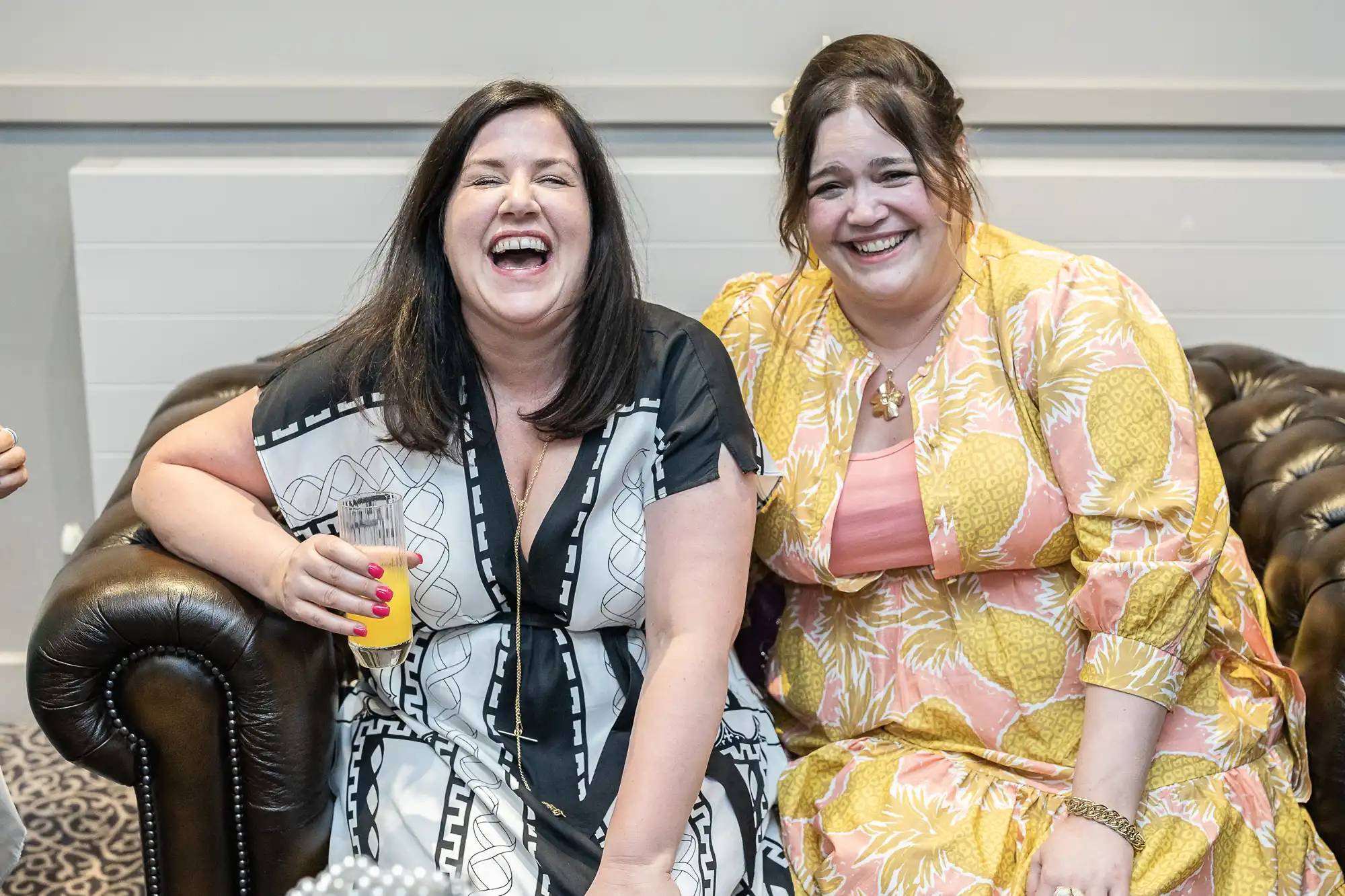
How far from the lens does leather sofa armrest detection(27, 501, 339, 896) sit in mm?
1484

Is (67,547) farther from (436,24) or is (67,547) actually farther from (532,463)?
(532,463)

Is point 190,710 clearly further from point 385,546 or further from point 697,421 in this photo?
point 697,421

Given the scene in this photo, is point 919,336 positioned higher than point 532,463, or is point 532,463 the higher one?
point 919,336

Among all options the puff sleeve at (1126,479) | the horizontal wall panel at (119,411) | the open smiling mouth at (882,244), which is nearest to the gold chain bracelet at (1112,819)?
the puff sleeve at (1126,479)

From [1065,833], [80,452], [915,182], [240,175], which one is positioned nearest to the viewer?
[1065,833]

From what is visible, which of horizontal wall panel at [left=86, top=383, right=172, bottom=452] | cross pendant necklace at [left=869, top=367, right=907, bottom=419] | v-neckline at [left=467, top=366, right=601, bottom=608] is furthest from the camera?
horizontal wall panel at [left=86, top=383, right=172, bottom=452]

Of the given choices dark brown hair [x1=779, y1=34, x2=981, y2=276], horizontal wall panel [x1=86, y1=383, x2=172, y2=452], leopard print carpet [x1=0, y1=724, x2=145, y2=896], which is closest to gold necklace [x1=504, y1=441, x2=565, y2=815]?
dark brown hair [x1=779, y1=34, x2=981, y2=276]

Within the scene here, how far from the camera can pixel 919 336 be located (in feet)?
5.52

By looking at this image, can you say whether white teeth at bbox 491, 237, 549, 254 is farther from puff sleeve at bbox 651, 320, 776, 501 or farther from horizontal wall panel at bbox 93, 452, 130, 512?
horizontal wall panel at bbox 93, 452, 130, 512

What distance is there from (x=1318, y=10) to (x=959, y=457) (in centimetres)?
154

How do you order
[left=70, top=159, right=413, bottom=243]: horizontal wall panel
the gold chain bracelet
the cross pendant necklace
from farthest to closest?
[left=70, top=159, right=413, bottom=243]: horizontal wall panel → the cross pendant necklace → the gold chain bracelet

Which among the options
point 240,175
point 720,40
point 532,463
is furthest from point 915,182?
point 240,175

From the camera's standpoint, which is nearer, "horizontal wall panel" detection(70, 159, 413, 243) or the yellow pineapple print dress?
the yellow pineapple print dress

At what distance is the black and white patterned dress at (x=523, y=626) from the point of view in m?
1.54
